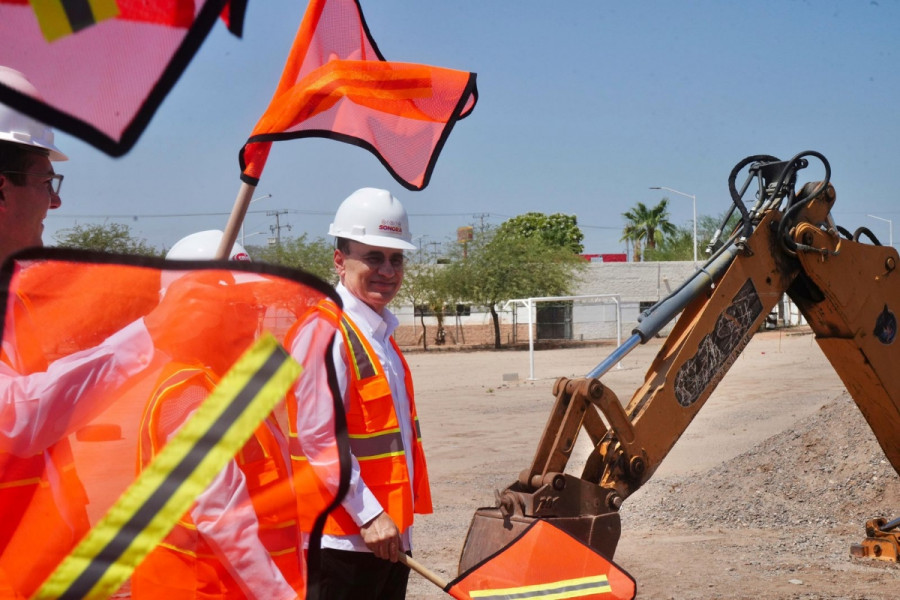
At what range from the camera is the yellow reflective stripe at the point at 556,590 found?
247 cm

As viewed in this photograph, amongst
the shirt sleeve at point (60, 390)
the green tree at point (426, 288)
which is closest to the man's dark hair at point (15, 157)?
the shirt sleeve at point (60, 390)

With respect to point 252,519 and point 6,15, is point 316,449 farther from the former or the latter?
point 6,15

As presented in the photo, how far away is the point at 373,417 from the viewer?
3268mm

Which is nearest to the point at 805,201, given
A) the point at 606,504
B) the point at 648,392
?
the point at 648,392

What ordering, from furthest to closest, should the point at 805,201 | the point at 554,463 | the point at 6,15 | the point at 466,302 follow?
1. the point at 466,302
2. the point at 805,201
3. the point at 554,463
4. the point at 6,15

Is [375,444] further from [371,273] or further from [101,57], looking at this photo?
[101,57]

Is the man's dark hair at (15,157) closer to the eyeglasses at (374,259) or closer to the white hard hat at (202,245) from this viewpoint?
the white hard hat at (202,245)

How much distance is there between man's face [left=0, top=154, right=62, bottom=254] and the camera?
4.96 feet

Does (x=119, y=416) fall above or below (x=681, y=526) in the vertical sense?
above

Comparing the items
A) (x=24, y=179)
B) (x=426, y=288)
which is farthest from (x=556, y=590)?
(x=426, y=288)

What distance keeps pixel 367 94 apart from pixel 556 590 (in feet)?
4.81

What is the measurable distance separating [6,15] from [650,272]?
52695 mm

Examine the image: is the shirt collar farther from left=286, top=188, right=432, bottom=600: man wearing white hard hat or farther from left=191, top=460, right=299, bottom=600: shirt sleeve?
left=191, top=460, right=299, bottom=600: shirt sleeve

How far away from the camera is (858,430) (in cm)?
870
